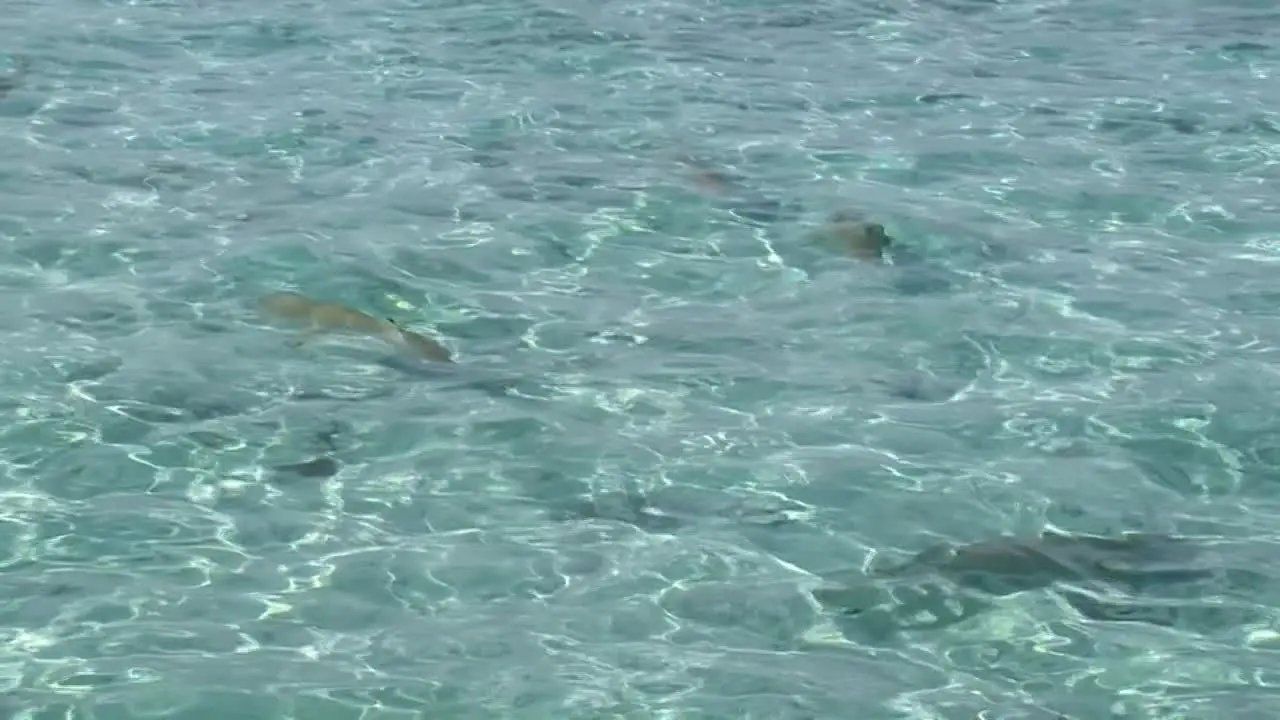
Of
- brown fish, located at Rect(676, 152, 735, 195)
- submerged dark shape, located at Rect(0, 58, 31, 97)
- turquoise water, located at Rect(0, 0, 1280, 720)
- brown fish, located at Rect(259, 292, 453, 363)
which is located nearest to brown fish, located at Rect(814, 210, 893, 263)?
turquoise water, located at Rect(0, 0, 1280, 720)

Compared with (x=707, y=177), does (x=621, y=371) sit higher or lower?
lower

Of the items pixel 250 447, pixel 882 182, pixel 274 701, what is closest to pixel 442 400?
pixel 250 447

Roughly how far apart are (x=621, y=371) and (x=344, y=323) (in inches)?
59.9

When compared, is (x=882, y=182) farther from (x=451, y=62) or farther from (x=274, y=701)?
(x=274, y=701)

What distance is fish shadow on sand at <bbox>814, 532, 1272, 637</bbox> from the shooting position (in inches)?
316

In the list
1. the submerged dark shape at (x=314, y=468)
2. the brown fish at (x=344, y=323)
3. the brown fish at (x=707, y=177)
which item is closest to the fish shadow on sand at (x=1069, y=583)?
the submerged dark shape at (x=314, y=468)

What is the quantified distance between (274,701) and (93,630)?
0.90m

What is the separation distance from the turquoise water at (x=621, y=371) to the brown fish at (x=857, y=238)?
7.2 inches

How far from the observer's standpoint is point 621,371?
33.3 ft

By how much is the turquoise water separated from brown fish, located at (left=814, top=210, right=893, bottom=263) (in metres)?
0.18

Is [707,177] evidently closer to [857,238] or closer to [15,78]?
[857,238]

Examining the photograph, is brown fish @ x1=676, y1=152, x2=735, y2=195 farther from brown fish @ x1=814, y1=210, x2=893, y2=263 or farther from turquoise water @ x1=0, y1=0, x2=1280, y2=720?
brown fish @ x1=814, y1=210, x2=893, y2=263

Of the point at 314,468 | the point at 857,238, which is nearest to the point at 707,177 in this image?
the point at 857,238

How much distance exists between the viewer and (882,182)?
12953 millimetres
